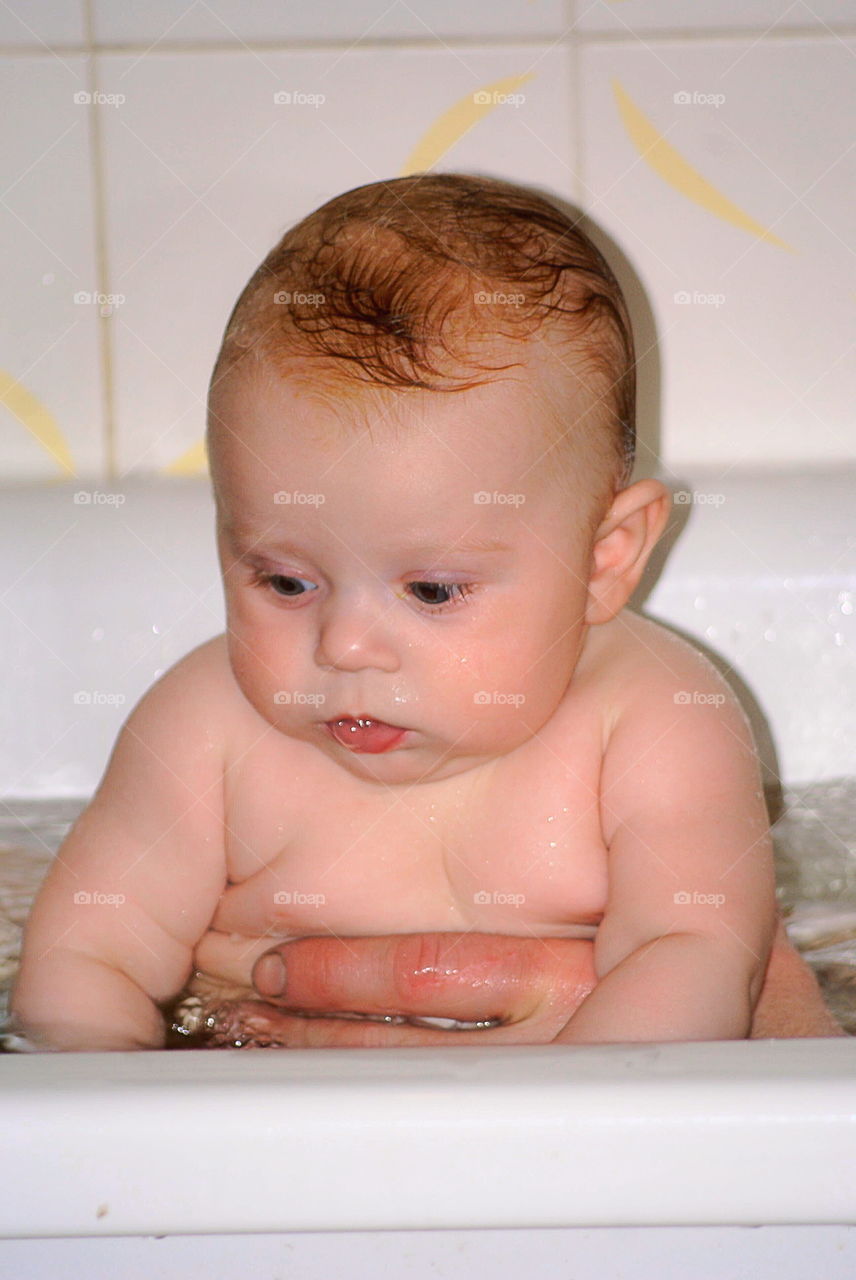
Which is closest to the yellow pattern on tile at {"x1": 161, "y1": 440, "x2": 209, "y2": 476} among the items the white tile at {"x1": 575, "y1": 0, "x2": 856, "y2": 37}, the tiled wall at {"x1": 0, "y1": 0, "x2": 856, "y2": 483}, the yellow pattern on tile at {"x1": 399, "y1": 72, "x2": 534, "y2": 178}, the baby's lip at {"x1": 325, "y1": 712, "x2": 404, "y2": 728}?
the tiled wall at {"x1": 0, "y1": 0, "x2": 856, "y2": 483}

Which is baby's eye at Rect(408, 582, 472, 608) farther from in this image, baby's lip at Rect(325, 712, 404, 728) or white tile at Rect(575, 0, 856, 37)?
white tile at Rect(575, 0, 856, 37)

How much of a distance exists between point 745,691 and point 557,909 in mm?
539

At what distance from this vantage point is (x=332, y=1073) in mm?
500

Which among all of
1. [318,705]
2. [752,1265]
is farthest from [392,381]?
[752,1265]

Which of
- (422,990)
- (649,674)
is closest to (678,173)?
(649,674)

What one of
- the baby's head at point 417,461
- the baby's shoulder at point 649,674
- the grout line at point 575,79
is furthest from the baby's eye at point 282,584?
the grout line at point 575,79

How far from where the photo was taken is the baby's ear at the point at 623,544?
3.03 ft

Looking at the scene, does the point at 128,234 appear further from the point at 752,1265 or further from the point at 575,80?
the point at 752,1265

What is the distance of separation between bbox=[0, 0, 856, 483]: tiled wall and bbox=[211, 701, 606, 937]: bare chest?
0.81 meters

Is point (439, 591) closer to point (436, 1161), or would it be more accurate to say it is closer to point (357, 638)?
point (357, 638)

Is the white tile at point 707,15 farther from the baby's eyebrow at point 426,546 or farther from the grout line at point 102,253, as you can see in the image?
the baby's eyebrow at point 426,546

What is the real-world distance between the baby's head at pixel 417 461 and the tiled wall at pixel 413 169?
0.78m

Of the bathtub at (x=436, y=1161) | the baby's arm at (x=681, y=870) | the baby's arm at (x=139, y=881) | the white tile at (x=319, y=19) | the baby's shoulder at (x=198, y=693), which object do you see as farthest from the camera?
the white tile at (x=319, y=19)

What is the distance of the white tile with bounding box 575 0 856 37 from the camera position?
1612mm
